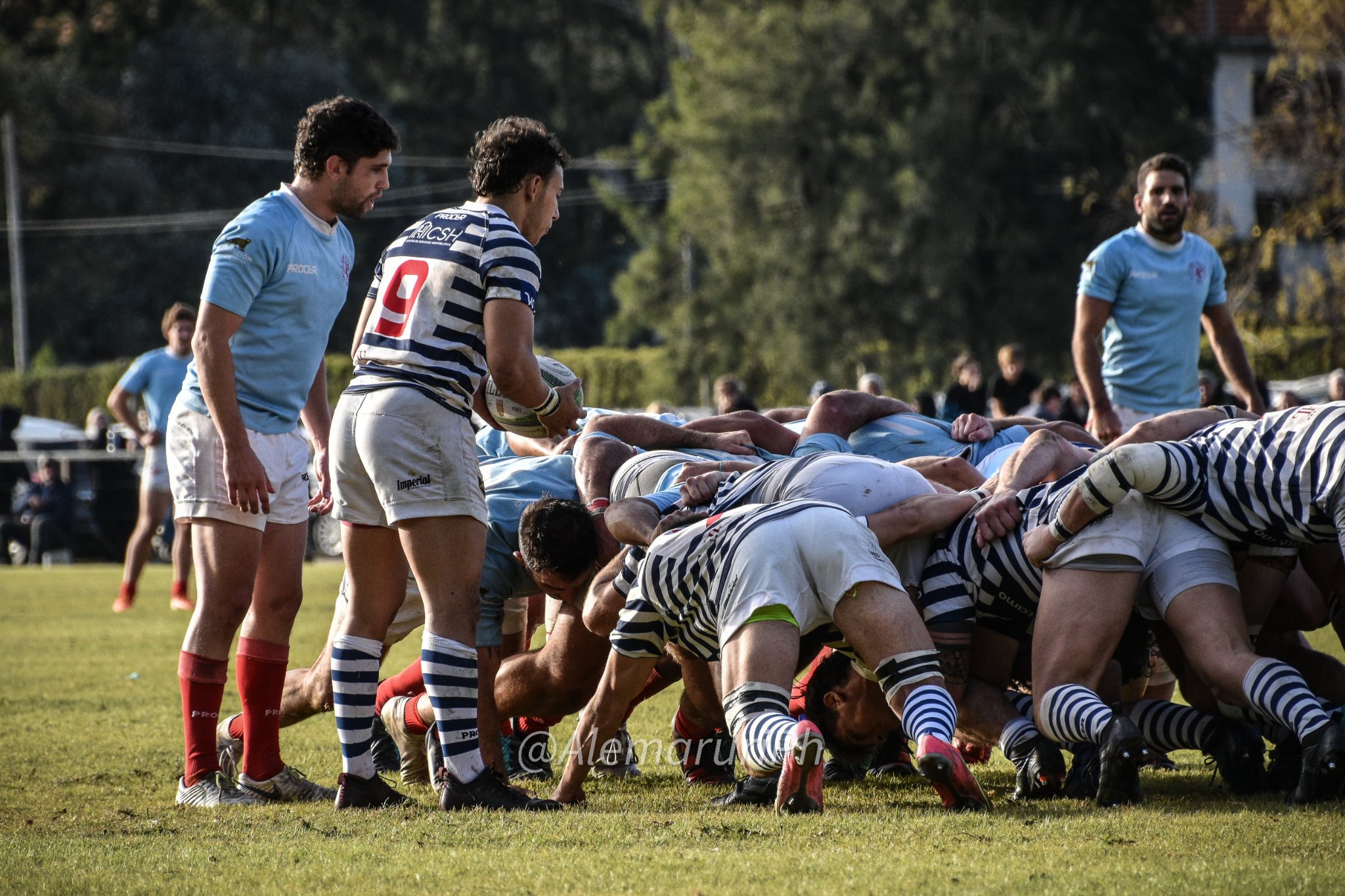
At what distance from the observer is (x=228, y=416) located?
4723mm

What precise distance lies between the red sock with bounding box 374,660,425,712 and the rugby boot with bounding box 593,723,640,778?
29.9 inches

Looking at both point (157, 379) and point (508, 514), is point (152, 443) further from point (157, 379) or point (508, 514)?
point (508, 514)

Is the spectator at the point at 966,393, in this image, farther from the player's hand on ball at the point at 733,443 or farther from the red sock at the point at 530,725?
the red sock at the point at 530,725

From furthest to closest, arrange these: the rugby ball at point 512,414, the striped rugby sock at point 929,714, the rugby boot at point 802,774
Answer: the rugby ball at point 512,414 < the striped rugby sock at point 929,714 < the rugby boot at point 802,774

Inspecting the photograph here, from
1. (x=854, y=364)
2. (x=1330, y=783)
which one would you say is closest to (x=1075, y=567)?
(x=1330, y=783)

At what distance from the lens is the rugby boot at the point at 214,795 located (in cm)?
485

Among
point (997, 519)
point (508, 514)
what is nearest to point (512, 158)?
point (508, 514)

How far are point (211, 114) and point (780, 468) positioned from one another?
39570 millimetres

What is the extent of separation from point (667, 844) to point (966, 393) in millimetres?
12026

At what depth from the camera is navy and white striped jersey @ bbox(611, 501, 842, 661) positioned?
4.41 m

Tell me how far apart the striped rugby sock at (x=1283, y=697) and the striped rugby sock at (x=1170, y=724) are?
1.35 feet

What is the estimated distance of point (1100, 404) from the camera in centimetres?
736

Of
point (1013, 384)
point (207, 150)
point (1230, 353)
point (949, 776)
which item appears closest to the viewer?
point (949, 776)

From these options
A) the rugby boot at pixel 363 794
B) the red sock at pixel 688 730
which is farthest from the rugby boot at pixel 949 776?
the rugby boot at pixel 363 794
